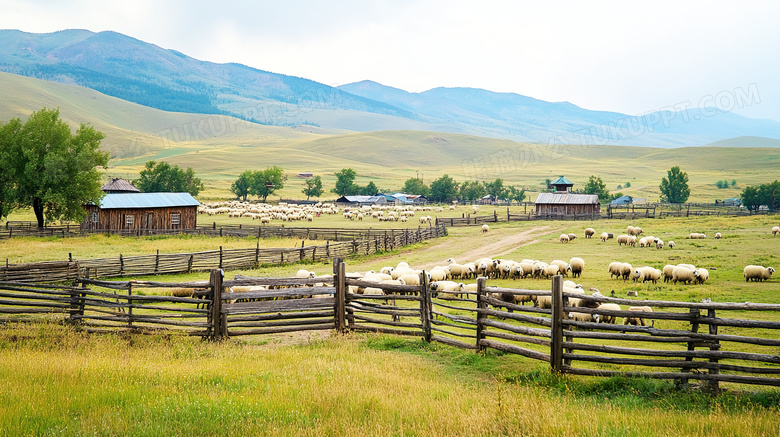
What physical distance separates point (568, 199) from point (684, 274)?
4899 centimetres

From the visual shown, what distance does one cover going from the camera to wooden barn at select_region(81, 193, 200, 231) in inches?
1732

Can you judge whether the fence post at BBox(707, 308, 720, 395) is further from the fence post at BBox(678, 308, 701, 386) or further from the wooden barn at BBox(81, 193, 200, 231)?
the wooden barn at BBox(81, 193, 200, 231)

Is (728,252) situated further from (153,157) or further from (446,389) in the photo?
(153,157)

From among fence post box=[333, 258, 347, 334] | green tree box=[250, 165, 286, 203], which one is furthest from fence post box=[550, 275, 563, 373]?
green tree box=[250, 165, 286, 203]

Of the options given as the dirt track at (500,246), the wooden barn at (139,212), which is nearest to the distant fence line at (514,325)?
the dirt track at (500,246)

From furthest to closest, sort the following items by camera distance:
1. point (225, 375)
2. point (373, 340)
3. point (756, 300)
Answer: point (756, 300) → point (373, 340) → point (225, 375)

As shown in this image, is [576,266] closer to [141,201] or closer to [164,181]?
[141,201]

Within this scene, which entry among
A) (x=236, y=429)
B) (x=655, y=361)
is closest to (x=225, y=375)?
(x=236, y=429)

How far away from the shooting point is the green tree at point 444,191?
107m

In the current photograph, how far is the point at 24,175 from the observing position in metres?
40.4

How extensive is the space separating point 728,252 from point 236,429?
2793cm

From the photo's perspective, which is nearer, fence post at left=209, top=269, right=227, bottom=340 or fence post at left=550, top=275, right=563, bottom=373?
fence post at left=550, top=275, right=563, bottom=373

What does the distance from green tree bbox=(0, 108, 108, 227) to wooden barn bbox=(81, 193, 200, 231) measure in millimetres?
1244

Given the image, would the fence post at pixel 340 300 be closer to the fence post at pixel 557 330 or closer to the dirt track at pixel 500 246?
the fence post at pixel 557 330
